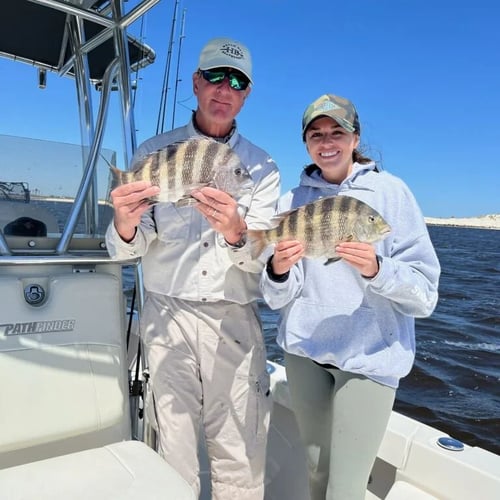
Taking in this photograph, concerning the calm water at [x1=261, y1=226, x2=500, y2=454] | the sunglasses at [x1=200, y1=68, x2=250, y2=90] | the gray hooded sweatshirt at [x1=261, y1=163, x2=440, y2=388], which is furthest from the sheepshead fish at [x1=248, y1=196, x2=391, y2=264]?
the calm water at [x1=261, y1=226, x2=500, y2=454]

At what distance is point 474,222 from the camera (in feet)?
520

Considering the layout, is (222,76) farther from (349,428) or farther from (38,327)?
(349,428)

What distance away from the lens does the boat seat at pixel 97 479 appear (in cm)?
A: 186

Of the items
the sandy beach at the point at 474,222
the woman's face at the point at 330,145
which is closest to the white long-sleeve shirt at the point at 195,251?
the woman's face at the point at 330,145

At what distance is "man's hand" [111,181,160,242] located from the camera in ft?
6.84

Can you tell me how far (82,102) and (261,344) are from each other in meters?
2.20

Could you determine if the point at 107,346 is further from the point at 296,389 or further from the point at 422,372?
the point at 422,372

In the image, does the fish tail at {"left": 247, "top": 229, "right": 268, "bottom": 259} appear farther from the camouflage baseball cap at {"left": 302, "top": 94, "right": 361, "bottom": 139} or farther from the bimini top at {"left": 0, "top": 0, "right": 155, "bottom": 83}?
the bimini top at {"left": 0, "top": 0, "right": 155, "bottom": 83}

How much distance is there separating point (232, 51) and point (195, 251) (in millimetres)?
1009

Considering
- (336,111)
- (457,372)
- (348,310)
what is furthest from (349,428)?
(457,372)

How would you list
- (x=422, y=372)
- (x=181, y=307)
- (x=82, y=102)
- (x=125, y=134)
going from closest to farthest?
(x=181, y=307)
(x=125, y=134)
(x=82, y=102)
(x=422, y=372)

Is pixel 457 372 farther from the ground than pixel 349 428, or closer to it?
closer to it

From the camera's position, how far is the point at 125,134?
121 inches

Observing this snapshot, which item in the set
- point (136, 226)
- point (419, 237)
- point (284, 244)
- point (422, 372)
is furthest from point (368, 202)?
point (422, 372)
